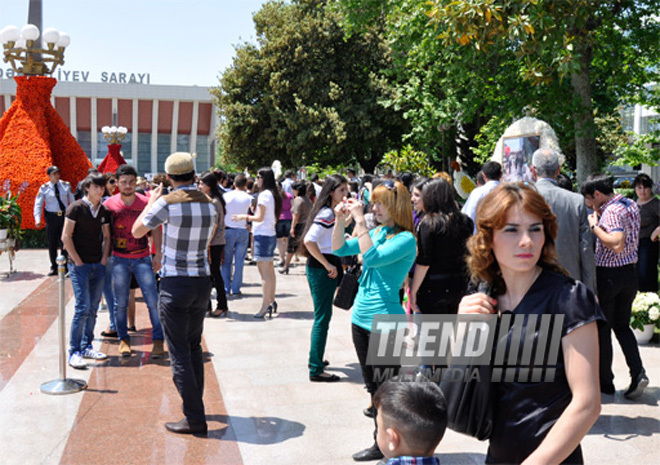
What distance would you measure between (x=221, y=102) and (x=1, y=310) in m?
22.6

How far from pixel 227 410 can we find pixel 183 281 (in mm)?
1326

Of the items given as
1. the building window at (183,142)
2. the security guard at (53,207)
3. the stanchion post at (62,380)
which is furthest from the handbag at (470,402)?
the building window at (183,142)

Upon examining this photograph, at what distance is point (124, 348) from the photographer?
718 cm

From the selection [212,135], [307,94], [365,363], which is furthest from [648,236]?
[212,135]

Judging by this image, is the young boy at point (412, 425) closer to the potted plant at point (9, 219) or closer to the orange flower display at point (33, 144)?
the potted plant at point (9, 219)

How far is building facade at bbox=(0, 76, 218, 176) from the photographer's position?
8131 centimetres

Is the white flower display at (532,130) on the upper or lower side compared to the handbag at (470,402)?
upper

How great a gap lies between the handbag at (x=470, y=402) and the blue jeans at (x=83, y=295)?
538cm

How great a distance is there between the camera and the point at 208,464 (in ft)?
14.7

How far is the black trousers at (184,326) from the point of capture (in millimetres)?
4949

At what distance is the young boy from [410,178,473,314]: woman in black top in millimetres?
3313

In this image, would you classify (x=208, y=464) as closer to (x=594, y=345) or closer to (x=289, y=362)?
(x=289, y=362)

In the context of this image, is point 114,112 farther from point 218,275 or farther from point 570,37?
point 218,275

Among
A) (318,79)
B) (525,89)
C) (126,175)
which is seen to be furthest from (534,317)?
(318,79)
